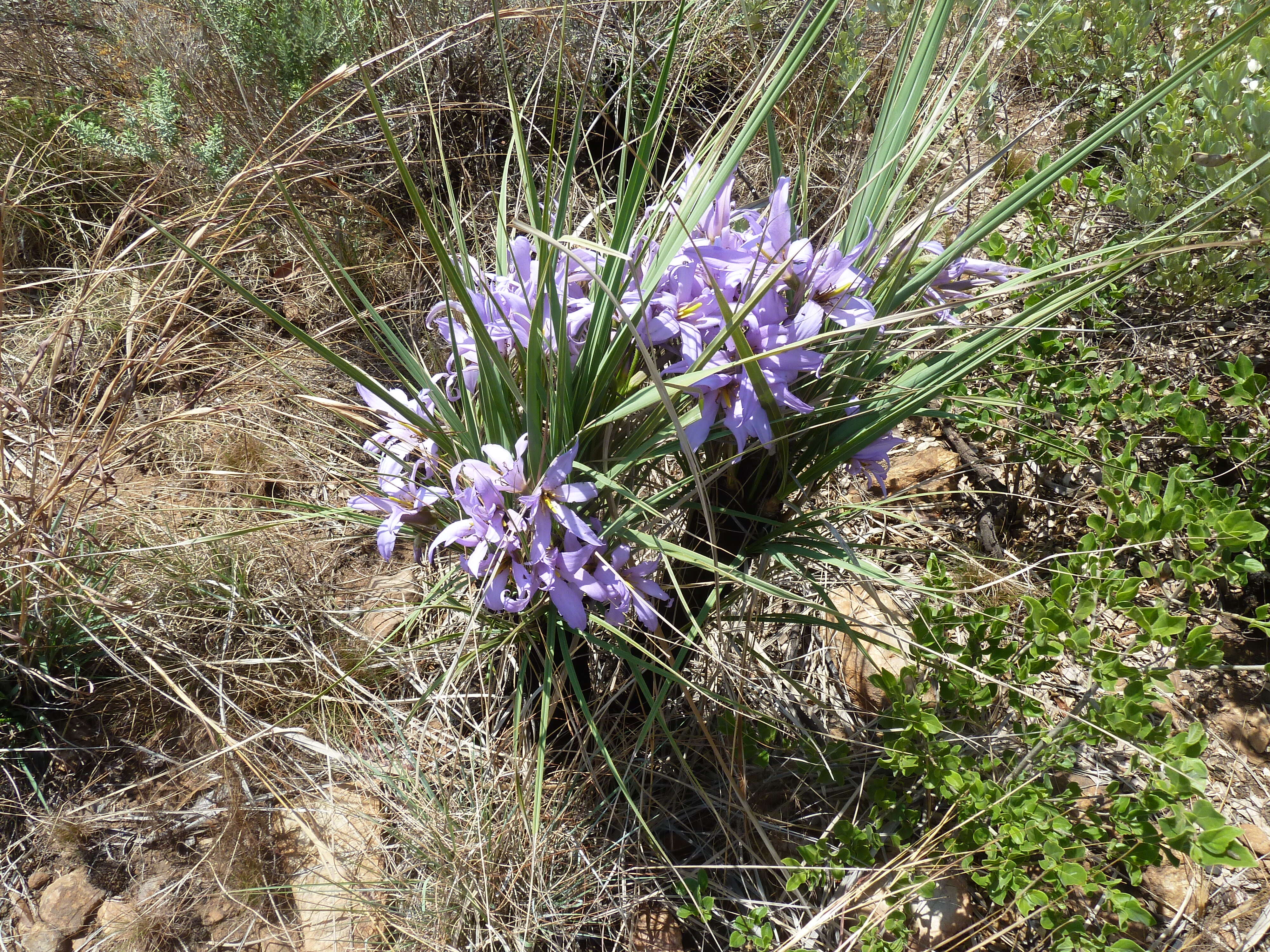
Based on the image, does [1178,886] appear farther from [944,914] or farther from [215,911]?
[215,911]

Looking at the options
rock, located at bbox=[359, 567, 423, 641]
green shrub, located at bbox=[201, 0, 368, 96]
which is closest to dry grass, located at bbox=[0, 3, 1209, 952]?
rock, located at bbox=[359, 567, 423, 641]

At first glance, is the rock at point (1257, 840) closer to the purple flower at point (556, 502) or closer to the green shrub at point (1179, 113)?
the green shrub at point (1179, 113)

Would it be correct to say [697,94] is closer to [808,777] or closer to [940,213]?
[940,213]

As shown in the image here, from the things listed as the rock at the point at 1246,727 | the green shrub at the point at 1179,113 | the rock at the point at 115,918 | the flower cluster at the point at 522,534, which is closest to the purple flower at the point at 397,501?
the flower cluster at the point at 522,534

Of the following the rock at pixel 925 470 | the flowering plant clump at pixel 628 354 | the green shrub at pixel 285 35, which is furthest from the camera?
the green shrub at pixel 285 35

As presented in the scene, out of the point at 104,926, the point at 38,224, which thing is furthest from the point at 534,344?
the point at 38,224
